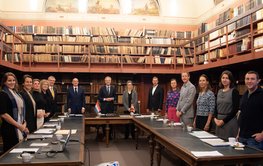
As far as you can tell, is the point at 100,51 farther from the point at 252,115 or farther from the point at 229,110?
the point at 252,115

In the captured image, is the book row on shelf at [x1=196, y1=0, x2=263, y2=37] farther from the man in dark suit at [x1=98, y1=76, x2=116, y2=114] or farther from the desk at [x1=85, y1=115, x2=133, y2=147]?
the desk at [x1=85, y1=115, x2=133, y2=147]

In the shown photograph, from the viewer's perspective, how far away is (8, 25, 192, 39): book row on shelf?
31.3ft

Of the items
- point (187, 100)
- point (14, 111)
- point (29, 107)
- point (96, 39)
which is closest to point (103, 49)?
point (96, 39)

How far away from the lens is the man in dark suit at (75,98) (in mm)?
6630

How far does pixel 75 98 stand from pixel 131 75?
3436 mm

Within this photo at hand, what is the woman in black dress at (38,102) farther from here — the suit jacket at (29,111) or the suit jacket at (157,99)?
the suit jacket at (157,99)

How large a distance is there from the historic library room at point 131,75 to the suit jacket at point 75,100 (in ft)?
0.10

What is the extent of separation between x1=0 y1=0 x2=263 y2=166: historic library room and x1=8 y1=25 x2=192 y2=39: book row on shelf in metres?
0.03

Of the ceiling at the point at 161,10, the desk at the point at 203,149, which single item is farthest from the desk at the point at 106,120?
the ceiling at the point at 161,10

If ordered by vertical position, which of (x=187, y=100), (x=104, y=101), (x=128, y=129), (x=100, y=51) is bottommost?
(x=128, y=129)

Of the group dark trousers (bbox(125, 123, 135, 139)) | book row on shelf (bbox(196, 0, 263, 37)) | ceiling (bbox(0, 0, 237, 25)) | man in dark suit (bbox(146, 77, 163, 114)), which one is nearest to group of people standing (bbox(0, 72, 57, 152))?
dark trousers (bbox(125, 123, 135, 139))

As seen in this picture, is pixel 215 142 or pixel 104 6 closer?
pixel 215 142

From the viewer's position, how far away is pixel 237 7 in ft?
25.3

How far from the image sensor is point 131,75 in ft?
32.0
